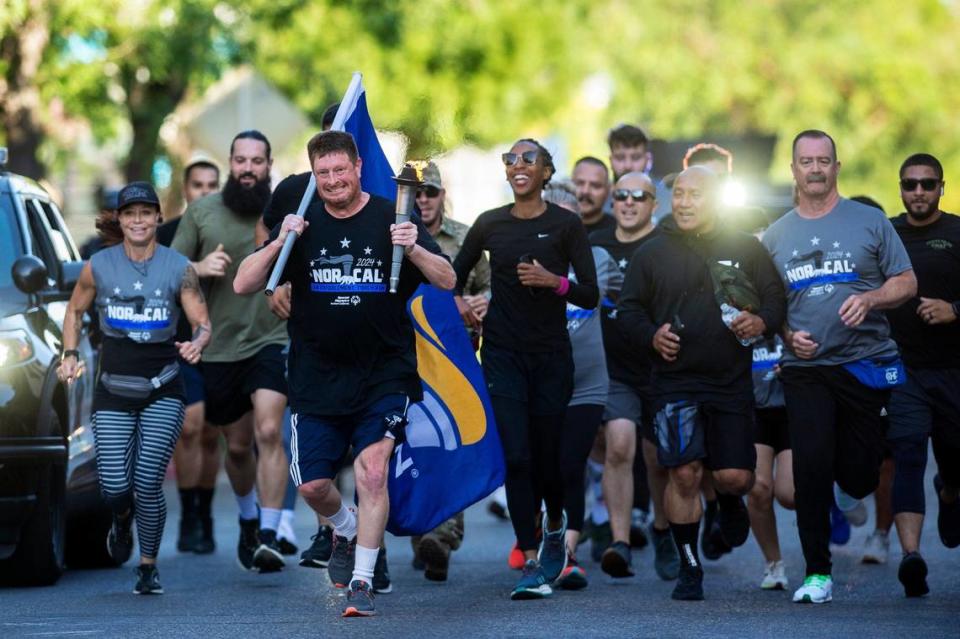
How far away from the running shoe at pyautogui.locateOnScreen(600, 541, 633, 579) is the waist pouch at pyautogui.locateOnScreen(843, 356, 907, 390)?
1.85m

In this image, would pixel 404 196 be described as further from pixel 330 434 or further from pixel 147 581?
pixel 147 581

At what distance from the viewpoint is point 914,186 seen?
11188 millimetres

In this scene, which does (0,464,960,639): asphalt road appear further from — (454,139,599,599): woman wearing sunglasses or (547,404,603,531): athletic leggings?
(454,139,599,599): woman wearing sunglasses

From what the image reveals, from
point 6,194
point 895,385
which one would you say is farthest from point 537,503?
point 6,194

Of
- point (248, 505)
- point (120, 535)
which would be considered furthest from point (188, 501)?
point (120, 535)

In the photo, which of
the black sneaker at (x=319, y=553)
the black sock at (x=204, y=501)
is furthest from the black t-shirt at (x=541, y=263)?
the black sock at (x=204, y=501)

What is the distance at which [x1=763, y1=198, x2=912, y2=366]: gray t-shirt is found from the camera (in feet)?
33.8

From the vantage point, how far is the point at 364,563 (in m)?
9.28

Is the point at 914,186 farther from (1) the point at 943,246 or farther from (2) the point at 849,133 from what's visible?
(2) the point at 849,133

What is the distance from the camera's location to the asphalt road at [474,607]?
907 centimetres

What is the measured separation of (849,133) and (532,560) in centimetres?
3262

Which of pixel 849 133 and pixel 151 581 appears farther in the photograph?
pixel 849 133

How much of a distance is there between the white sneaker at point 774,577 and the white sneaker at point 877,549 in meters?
1.67

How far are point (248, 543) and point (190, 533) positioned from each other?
138cm
